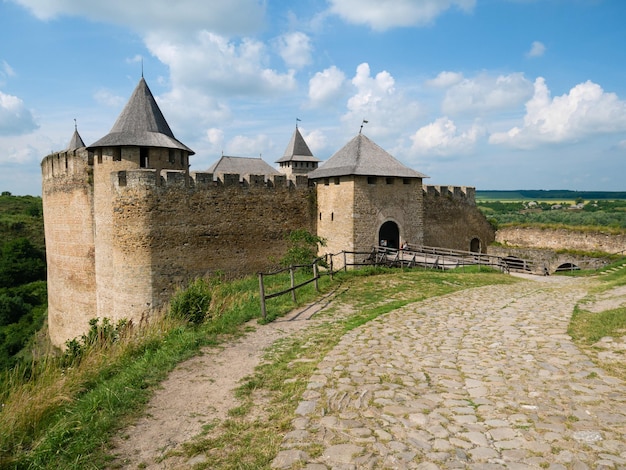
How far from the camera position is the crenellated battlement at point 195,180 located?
15008 mm

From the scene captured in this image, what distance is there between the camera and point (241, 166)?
30.3 metres

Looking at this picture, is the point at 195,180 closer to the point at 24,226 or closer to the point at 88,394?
the point at 88,394

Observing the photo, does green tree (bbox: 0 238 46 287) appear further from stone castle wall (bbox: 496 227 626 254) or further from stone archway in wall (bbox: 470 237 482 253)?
stone castle wall (bbox: 496 227 626 254)

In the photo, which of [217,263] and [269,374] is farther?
[217,263]

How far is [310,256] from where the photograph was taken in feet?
53.0

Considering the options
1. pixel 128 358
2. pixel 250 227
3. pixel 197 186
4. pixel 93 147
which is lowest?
pixel 128 358

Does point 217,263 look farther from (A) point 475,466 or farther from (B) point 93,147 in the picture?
(A) point 475,466

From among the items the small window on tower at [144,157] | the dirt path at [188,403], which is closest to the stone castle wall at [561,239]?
the small window on tower at [144,157]

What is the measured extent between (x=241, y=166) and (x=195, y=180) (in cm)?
1450

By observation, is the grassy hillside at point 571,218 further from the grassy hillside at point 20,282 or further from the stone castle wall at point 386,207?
the grassy hillside at point 20,282

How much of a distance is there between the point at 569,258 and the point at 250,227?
15609 millimetres

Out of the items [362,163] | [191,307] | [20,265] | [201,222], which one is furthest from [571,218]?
[20,265]

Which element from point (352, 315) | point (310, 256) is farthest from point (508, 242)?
point (352, 315)

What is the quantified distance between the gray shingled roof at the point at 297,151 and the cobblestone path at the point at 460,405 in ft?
103
